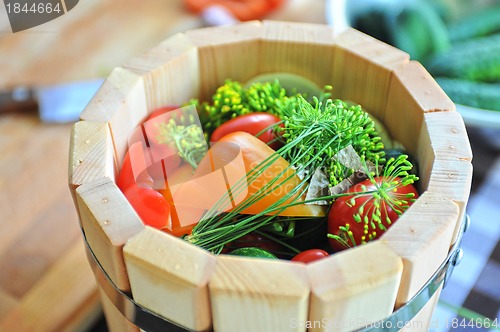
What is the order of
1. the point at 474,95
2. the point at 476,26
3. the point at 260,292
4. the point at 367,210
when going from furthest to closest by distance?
the point at 476,26, the point at 474,95, the point at 367,210, the point at 260,292

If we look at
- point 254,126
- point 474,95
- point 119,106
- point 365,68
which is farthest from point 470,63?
point 119,106

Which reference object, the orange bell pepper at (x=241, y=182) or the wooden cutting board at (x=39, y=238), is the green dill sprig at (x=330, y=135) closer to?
the orange bell pepper at (x=241, y=182)

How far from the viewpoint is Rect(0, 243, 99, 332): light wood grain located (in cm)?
73

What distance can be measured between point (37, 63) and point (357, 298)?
770mm

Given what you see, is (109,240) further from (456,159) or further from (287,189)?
(456,159)

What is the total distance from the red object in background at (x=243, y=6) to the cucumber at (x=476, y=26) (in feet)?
0.98

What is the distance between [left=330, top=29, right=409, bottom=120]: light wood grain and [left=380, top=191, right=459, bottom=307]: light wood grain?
0.58 feet

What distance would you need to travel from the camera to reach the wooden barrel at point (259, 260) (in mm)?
441

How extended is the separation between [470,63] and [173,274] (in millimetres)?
670

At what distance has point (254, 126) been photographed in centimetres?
61

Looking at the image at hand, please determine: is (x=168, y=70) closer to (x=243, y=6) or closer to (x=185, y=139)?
(x=185, y=139)

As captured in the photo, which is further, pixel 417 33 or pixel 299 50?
pixel 417 33

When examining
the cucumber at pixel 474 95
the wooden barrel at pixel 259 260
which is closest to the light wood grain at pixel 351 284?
the wooden barrel at pixel 259 260

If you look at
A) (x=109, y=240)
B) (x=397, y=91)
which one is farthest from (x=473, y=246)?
(x=109, y=240)
